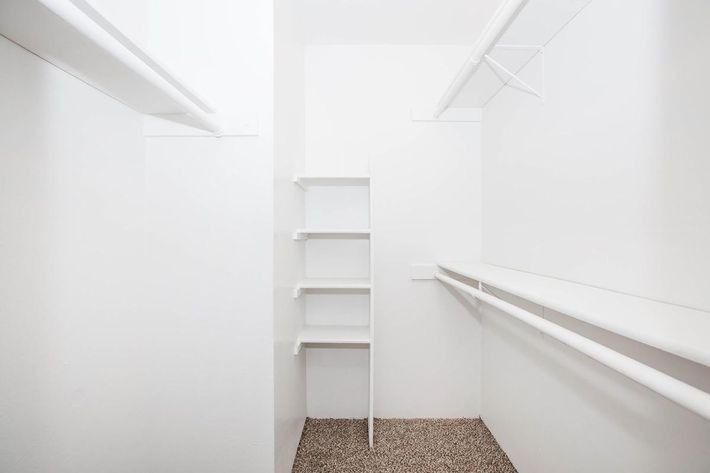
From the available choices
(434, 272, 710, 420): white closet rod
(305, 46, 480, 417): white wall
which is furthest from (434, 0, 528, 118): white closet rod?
(434, 272, 710, 420): white closet rod

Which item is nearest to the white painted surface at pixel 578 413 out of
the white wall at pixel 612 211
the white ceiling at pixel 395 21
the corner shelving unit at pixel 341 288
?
the white wall at pixel 612 211

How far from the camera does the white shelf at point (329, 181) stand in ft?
5.81

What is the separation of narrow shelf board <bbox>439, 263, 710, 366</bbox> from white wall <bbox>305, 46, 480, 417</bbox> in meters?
1.01

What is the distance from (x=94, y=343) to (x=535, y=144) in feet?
6.69

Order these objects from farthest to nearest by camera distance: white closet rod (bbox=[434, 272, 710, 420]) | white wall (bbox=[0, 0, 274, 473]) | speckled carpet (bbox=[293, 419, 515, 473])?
speckled carpet (bbox=[293, 419, 515, 473]) < white wall (bbox=[0, 0, 274, 473]) < white closet rod (bbox=[434, 272, 710, 420])

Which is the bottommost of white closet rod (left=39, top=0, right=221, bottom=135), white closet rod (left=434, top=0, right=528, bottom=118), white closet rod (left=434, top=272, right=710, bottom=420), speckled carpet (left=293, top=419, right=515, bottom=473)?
speckled carpet (left=293, top=419, right=515, bottom=473)

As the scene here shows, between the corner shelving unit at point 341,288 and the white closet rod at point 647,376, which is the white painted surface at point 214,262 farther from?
the white closet rod at point 647,376

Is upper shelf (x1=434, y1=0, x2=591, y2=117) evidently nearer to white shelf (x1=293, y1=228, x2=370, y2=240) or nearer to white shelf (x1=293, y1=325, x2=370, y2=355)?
white shelf (x1=293, y1=228, x2=370, y2=240)

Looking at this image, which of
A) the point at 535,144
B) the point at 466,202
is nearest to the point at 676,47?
the point at 535,144

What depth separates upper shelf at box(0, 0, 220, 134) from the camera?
0.71 meters

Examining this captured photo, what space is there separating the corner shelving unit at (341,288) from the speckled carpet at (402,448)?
→ 122mm

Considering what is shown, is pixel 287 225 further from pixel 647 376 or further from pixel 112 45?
pixel 647 376

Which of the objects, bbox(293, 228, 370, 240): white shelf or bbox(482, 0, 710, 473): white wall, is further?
bbox(293, 228, 370, 240): white shelf

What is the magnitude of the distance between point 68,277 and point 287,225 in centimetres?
85
